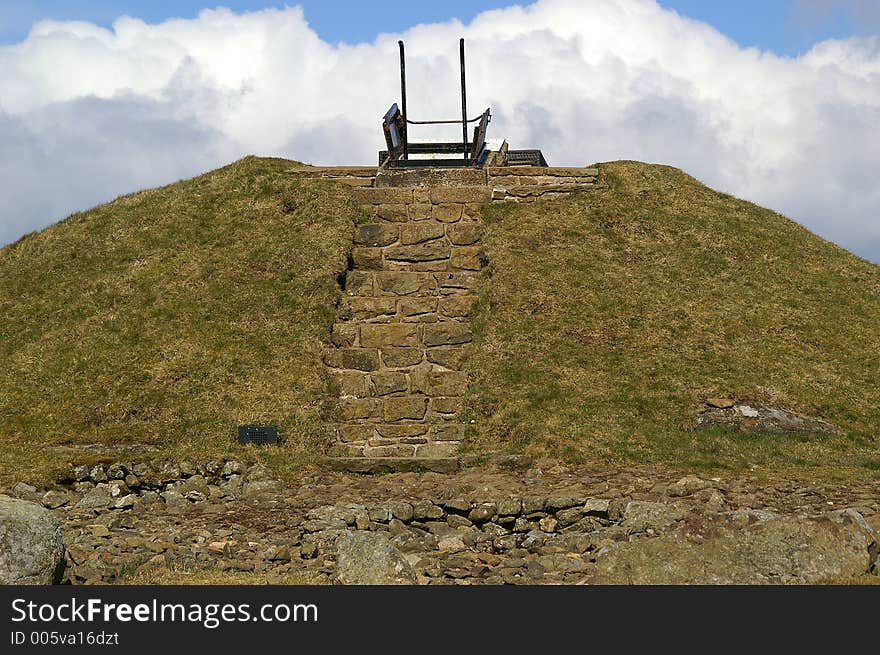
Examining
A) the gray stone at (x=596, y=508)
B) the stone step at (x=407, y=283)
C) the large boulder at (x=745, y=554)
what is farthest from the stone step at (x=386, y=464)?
the large boulder at (x=745, y=554)

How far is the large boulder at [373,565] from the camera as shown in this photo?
13438 millimetres

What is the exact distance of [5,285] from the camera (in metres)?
31.1

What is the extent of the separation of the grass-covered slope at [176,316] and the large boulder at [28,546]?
825cm

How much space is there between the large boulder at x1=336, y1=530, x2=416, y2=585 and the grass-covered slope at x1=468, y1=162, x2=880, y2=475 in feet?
29.8

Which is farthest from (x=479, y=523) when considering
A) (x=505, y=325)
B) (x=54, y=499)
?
(x=505, y=325)

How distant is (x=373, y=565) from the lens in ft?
44.6

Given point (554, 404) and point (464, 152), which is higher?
point (464, 152)

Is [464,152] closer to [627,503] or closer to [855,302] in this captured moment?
[855,302]

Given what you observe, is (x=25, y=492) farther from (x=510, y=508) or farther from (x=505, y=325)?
(x=505, y=325)

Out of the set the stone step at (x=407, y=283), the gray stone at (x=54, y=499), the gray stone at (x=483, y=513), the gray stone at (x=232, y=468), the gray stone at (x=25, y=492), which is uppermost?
the stone step at (x=407, y=283)

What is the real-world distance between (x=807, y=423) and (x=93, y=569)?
1678 centimetres

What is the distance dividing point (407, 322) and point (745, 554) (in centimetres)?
1678

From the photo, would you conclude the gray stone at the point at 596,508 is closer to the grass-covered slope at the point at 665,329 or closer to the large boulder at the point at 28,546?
the grass-covered slope at the point at 665,329

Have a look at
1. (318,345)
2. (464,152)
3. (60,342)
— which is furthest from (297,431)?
(464,152)
